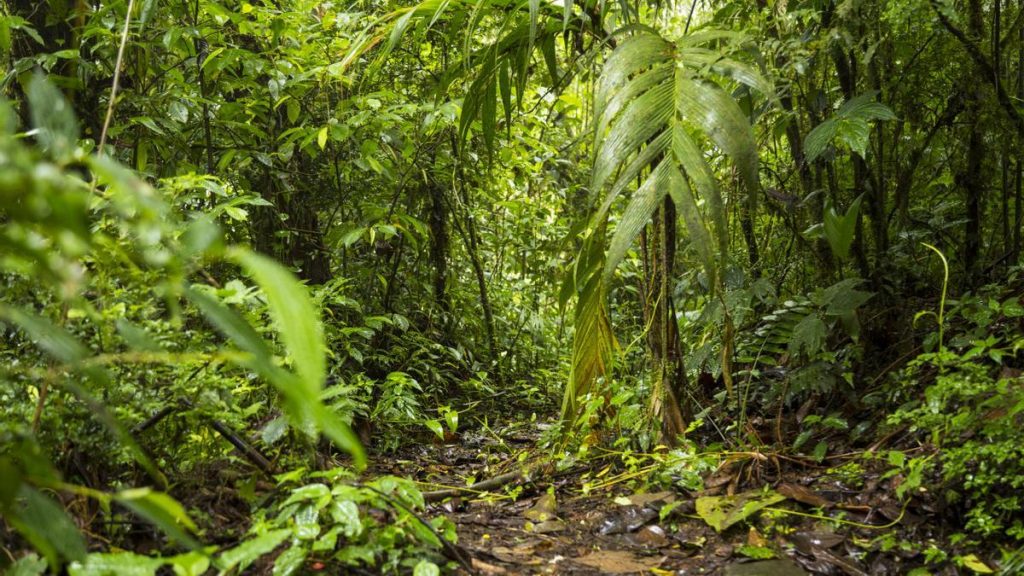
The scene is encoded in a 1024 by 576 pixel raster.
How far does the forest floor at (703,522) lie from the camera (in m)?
1.80

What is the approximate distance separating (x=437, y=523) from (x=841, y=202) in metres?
1.94

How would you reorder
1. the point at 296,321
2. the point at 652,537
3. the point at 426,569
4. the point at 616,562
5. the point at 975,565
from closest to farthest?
the point at 296,321 → the point at 426,569 → the point at 975,565 → the point at 616,562 → the point at 652,537

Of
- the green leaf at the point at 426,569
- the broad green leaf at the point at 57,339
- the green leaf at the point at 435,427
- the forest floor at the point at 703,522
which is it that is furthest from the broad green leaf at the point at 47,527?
the green leaf at the point at 435,427

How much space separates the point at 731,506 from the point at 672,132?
1037 mm

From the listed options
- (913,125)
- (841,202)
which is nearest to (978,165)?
(913,125)

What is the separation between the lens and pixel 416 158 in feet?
12.1

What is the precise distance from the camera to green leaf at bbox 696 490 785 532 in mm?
2004

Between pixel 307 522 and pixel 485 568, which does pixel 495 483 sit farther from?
pixel 307 522

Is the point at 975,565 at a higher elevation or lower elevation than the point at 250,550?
lower

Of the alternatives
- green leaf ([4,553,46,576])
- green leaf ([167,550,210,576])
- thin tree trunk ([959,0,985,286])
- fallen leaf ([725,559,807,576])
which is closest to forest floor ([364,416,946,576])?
fallen leaf ([725,559,807,576])

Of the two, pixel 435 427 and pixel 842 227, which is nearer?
pixel 842 227

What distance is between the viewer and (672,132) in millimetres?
1952

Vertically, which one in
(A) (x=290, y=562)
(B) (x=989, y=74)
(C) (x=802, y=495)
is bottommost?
(C) (x=802, y=495)

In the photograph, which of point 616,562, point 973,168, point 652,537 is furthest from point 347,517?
point 973,168
